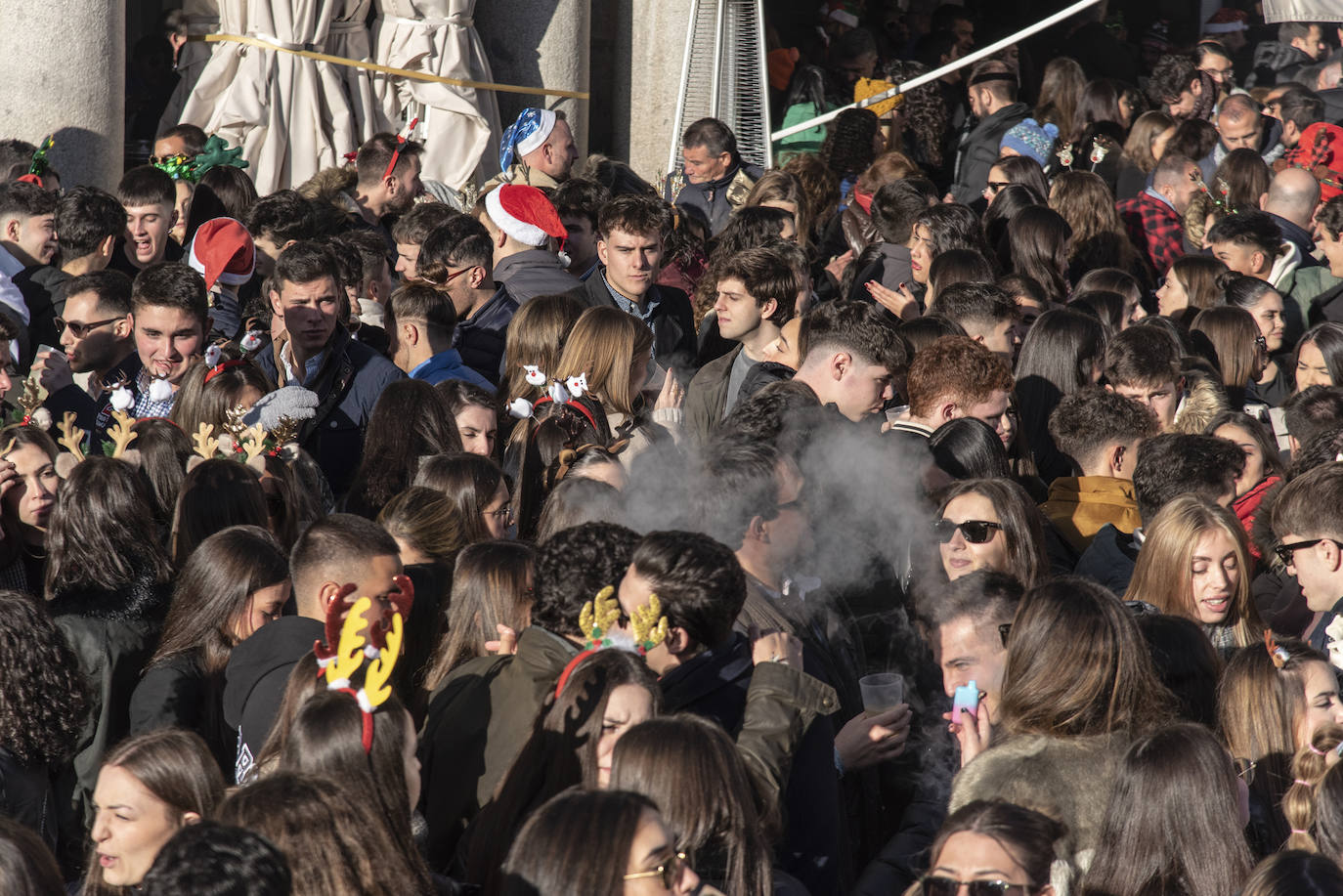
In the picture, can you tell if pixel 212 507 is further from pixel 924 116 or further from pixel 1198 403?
pixel 924 116

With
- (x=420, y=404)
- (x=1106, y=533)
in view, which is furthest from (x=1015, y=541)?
(x=420, y=404)

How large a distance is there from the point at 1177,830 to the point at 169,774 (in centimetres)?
202

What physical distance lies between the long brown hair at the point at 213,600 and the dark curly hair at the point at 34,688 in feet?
1.15

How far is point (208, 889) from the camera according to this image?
7.39 feet

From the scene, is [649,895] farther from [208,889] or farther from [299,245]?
[299,245]

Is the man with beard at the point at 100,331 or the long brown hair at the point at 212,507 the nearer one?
the long brown hair at the point at 212,507

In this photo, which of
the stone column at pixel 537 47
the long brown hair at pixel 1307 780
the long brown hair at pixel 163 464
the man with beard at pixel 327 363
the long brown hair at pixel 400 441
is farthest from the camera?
the stone column at pixel 537 47

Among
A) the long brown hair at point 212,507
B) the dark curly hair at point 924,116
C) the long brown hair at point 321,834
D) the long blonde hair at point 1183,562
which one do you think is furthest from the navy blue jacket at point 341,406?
the dark curly hair at point 924,116

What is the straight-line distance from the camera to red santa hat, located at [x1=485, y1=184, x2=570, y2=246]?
732 centimetres

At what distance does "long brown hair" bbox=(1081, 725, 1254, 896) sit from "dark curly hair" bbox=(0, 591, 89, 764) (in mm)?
2352

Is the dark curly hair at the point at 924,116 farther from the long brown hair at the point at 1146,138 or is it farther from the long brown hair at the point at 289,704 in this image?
the long brown hair at the point at 289,704

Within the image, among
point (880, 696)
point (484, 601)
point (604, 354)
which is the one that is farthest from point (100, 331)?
point (880, 696)

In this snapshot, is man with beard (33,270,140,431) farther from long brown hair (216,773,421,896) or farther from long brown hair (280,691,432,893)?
long brown hair (216,773,421,896)

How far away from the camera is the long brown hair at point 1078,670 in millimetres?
3445
